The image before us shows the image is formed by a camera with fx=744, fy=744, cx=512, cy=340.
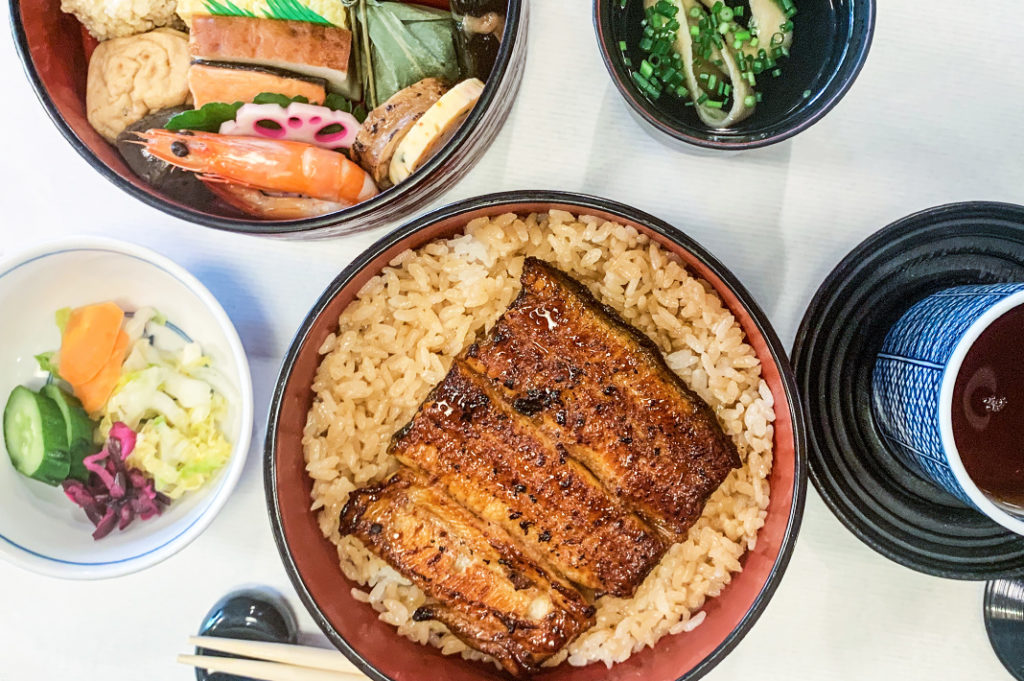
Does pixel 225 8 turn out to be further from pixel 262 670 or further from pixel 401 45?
pixel 262 670

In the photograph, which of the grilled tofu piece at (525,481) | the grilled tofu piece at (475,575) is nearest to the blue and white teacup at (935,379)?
the grilled tofu piece at (525,481)

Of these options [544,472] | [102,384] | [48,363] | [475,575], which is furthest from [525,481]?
[48,363]

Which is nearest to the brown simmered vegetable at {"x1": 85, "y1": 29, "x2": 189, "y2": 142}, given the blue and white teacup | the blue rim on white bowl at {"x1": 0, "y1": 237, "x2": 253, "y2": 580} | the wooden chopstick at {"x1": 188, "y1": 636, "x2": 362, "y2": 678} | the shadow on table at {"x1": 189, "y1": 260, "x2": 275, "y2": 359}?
the blue rim on white bowl at {"x1": 0, "y1": 237, "x2": 253, "y2": 580}

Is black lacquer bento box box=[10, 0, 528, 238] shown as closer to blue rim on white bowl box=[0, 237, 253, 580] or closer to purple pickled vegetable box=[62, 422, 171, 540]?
blue rim on white bowl box=[0, 237, 253, 580]

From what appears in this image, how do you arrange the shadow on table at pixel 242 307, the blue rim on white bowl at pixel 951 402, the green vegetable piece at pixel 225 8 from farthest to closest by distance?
the shadow on table at pixel 242 307
the green vegetable piece at pixel 225 8
the blue rim on white bowl at pixel 951 402

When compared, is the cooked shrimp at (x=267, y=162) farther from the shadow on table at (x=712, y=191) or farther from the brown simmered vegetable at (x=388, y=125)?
the shadow on table at (x=712, y=191)

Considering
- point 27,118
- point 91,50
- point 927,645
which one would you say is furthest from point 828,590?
point 27,118
